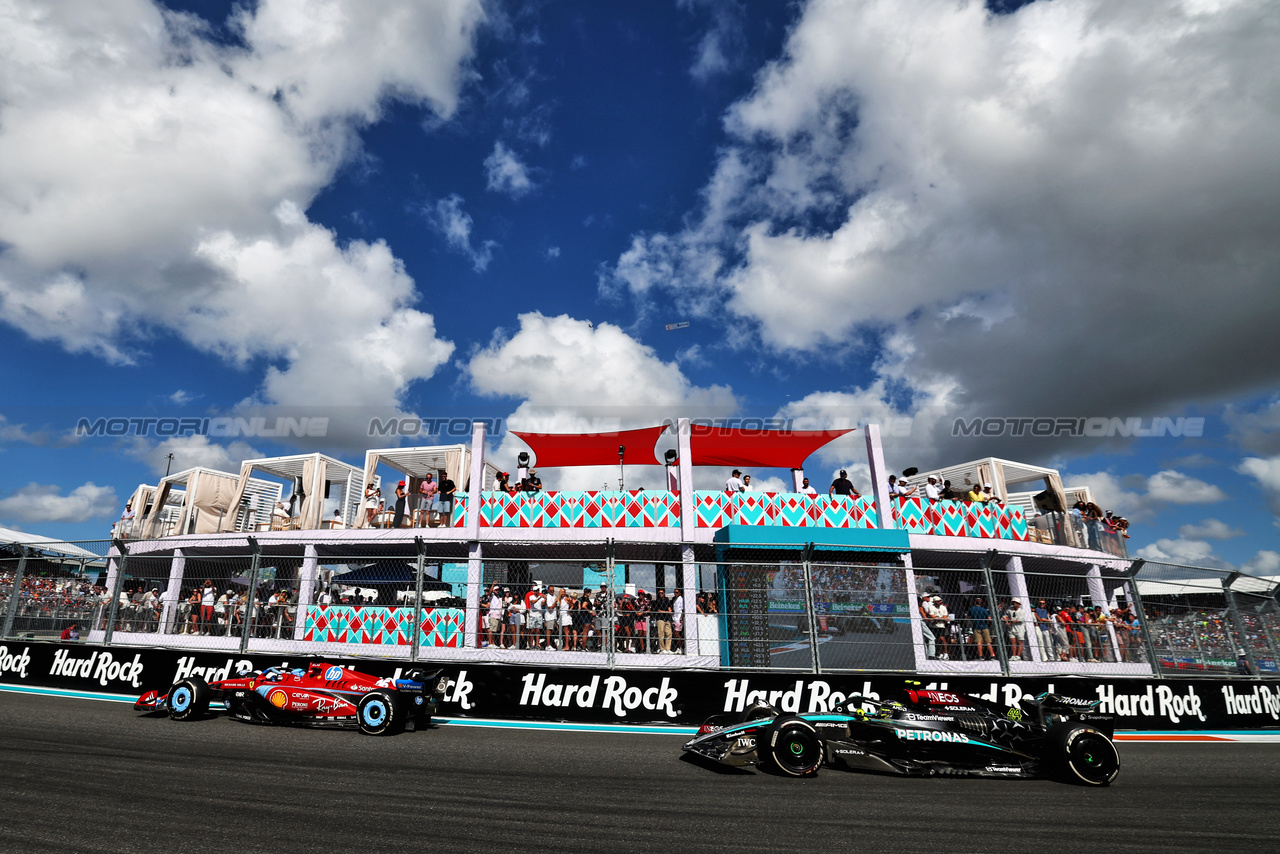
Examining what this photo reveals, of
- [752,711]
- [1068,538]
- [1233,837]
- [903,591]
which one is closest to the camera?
[1233,837]

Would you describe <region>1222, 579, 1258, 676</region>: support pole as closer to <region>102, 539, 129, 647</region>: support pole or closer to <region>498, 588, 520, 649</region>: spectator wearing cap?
<region>498, 588, 520, 649</region>: spectator wearing cap

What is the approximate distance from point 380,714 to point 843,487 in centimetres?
1321

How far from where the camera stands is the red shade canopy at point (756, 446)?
17.8 meters

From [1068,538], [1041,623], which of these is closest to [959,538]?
[1068,538]

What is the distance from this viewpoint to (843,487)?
17172mm

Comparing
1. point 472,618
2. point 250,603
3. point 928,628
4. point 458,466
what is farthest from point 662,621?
point 458,466

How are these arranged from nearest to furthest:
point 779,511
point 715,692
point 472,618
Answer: point 715,692 → point 472,618 → point 779,511

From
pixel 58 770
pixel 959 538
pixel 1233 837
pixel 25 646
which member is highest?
pixel 959 538

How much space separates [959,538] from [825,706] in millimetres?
10907

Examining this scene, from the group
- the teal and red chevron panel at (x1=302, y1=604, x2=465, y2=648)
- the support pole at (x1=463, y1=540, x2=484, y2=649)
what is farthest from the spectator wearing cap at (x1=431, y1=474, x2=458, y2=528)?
the support pole at (x1=463, y1=540, x2=484, y2=649)

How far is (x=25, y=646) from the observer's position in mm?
10133

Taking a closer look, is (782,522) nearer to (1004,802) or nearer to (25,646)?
(1004,802)

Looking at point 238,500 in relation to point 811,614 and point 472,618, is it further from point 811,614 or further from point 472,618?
point 811,614

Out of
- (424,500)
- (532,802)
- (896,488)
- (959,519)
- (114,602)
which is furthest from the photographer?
(424,500)
